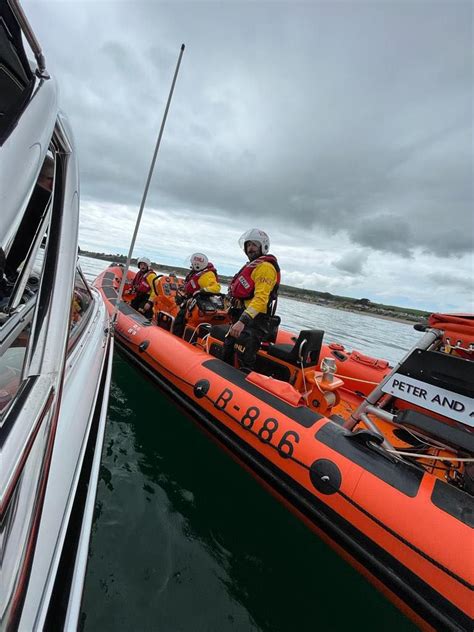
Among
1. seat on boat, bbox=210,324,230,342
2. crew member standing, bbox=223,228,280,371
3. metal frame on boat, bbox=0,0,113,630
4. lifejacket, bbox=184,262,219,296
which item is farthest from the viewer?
lifejacket, bbox=184,262,219,296

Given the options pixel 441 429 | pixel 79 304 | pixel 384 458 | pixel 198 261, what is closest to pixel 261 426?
pixel 384 458

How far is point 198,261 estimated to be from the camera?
5449 mm

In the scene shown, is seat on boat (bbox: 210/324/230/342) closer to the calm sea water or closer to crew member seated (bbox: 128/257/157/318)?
the calm sea water

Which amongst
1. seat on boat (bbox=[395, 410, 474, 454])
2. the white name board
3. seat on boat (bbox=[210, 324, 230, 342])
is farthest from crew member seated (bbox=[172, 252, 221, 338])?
seat on boat (bbox=[395, 410, 474, 454])

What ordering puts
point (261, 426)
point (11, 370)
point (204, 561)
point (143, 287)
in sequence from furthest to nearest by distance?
point (143, 287)
point (261, 426)
point (204, 561)
point (11, 370)

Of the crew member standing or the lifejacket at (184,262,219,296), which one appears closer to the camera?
the crew member standing

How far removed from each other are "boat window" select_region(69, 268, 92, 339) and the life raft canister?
1445 mm

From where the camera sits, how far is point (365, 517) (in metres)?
1.70

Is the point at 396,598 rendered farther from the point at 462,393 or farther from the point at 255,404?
the point at 255,404

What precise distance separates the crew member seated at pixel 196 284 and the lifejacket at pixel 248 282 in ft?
4.48

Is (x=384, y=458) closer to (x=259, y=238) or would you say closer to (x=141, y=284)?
(x=259, y=238)

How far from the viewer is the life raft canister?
10.8 ft

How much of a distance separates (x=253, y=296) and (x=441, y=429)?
197 cm

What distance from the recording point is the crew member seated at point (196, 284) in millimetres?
4789
